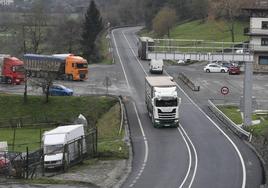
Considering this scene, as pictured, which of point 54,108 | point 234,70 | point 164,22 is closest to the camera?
point 54,108

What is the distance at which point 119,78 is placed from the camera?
75.6 metres

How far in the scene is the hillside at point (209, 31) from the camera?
113 meters

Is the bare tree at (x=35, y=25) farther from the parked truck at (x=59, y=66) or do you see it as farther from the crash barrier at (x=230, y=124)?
the crash barrier at (x=230, y=124)

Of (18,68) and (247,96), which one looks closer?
(247,96)

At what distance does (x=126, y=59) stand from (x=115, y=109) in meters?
38.6

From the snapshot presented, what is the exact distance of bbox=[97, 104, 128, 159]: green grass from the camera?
129 ft

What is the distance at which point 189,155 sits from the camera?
39.6 metres

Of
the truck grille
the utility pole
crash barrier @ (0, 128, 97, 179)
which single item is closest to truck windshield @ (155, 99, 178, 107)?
the truck grille

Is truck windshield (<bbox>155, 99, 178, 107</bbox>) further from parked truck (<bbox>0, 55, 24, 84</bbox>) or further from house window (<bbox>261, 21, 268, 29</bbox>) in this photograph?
house window (<bbox>261, 21, 268, 29</bbox>)

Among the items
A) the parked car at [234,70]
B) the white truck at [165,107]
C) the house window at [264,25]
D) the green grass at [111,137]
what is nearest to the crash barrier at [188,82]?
the parked car at [234,70]

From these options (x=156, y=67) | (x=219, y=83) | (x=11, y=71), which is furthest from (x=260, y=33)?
(x=11, y=71)

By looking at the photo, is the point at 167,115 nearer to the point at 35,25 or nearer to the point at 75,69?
the point at 75,69

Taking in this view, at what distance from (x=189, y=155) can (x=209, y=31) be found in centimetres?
8416

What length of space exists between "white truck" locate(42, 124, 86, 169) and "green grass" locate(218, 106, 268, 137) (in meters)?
12.8
